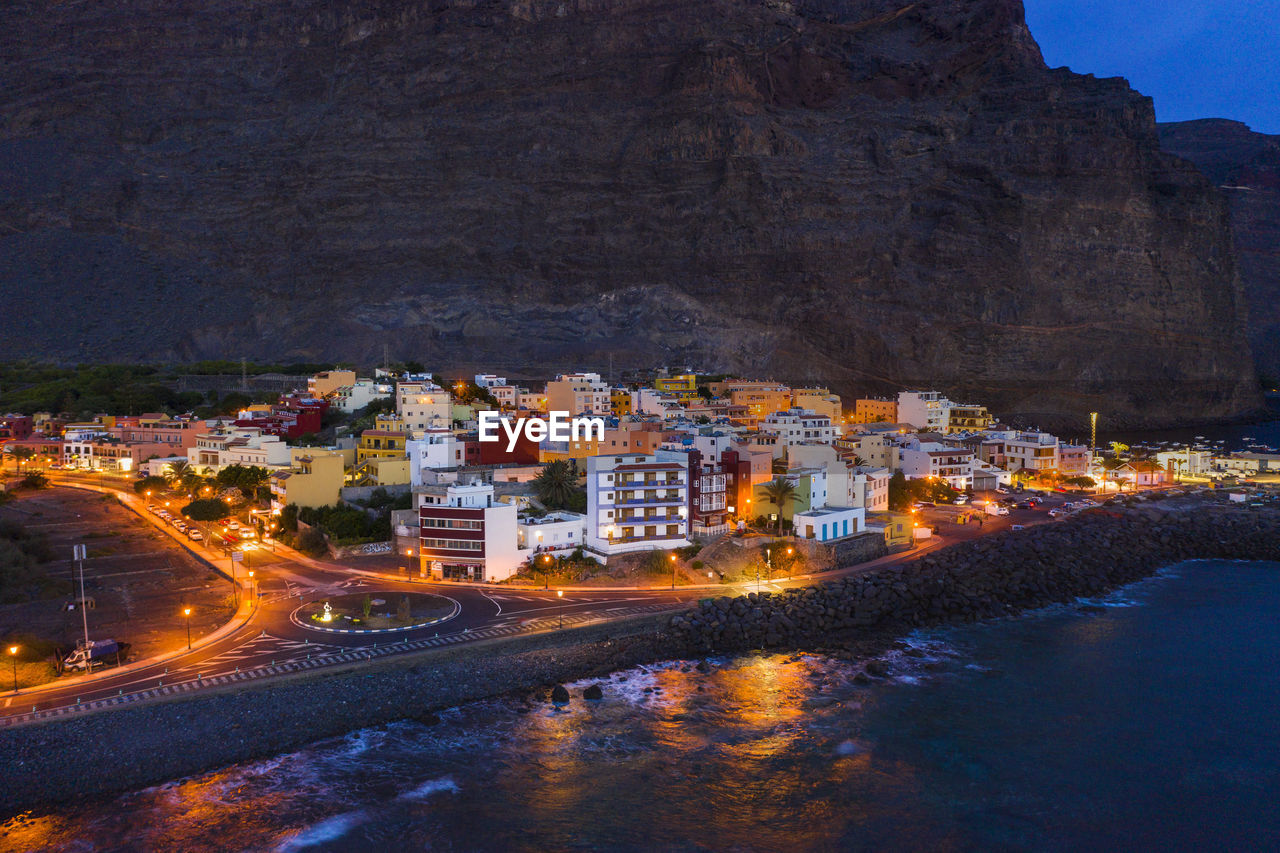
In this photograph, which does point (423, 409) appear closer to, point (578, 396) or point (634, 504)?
point (578, 396)

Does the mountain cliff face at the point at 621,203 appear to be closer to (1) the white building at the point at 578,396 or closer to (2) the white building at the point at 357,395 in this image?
(1) the white building at the point at 578,396

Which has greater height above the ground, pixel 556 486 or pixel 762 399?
pixel 762 399

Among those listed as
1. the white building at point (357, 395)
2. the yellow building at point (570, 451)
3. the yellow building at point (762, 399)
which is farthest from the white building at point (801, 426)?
the white building at point (357, 395)

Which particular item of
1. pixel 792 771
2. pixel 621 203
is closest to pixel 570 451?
pixel 792 771

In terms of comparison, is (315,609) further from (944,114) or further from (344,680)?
(944,114)

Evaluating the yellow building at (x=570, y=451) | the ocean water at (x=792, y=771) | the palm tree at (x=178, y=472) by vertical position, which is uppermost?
the yellow building at (x=570, y=451)

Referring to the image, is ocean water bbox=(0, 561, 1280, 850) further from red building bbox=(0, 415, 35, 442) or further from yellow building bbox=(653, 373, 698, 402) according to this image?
red building bbox=(0, 415, 35, 442)

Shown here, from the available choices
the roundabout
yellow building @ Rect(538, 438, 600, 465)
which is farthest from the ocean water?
yellow building @ Rect(538, 438, 600, 465)
